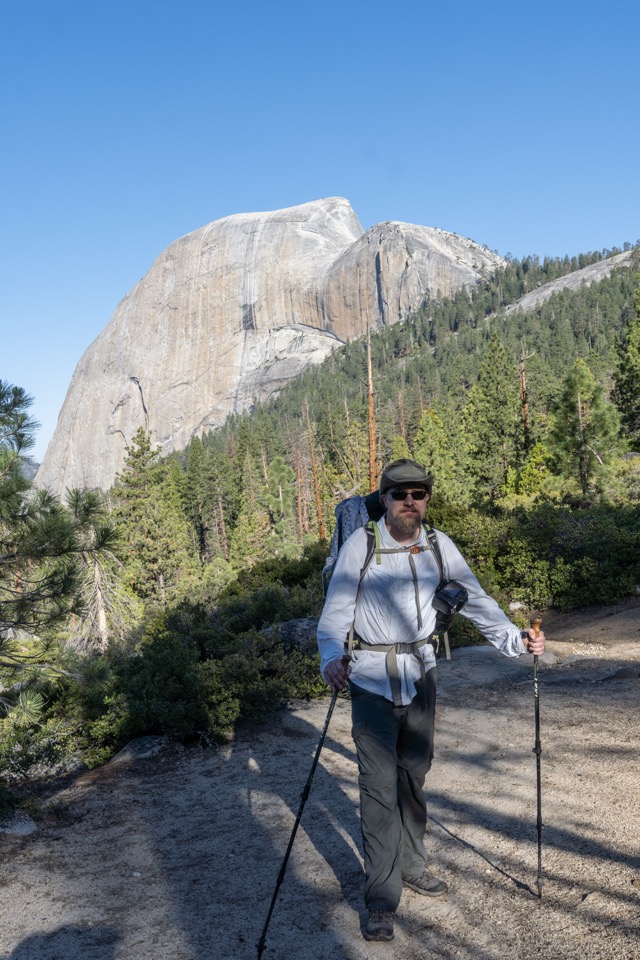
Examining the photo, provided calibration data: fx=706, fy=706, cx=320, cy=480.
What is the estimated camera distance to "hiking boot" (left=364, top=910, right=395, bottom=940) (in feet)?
10.6

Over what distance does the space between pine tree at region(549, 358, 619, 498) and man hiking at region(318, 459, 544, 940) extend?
1071 inches

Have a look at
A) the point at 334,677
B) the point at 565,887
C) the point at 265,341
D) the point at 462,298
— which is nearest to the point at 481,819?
the point at 565,887

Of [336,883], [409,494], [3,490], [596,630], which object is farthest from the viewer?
[596,630]

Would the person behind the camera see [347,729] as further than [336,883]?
Yes

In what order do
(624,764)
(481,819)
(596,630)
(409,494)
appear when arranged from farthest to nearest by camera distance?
(596,630), (624,764), (481,819), (409,494)

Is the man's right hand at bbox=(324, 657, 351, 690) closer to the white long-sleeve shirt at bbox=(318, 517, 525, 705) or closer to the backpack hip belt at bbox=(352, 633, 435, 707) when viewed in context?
the white long-sleeve shirt at bbox=(318, 517, 525, 705)

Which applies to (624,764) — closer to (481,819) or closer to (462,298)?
(481,819)

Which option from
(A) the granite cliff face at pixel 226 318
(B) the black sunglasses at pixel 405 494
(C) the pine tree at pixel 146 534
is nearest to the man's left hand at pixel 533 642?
(B) the black sunglasses at pixel 405 494

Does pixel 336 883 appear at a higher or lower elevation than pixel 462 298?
lower

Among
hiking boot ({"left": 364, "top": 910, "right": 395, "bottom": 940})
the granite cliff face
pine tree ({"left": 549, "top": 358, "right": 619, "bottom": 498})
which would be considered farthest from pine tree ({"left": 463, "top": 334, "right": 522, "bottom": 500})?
the granite cliff face

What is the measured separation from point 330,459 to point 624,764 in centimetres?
5295

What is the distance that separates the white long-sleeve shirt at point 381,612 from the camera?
133 inches

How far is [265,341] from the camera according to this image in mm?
165625

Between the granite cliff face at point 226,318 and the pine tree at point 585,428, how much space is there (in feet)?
428
